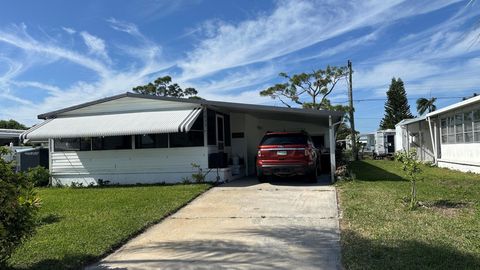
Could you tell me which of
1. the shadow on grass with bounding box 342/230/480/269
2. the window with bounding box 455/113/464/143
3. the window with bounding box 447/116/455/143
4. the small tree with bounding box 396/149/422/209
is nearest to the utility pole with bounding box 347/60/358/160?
the window with bounding box 447/116/455/143

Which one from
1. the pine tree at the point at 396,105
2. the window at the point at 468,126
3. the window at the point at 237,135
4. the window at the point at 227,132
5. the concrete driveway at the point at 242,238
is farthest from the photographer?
the pine tree at the point at 396,105

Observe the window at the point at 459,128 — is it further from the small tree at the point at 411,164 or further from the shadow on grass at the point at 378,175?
the small tree at the point at 411,164

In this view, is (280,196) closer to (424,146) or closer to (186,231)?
(186,231)

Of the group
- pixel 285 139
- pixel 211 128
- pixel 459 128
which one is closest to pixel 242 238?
pixel 285 139

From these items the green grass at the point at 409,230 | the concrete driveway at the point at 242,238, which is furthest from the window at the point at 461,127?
the concrete driveway at the point at 242,238

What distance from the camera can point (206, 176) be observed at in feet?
49.3

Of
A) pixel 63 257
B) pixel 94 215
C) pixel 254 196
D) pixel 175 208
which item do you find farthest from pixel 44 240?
pixel 254 196

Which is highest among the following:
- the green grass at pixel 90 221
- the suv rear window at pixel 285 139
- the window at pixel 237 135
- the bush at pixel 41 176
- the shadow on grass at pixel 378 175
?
the window at pixel 237 135

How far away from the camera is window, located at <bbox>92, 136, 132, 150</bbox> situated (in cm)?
1602

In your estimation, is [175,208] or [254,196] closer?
[175,208]

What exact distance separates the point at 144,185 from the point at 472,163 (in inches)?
510

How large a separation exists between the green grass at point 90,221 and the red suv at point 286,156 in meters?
2.08

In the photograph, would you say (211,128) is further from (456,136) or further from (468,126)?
(456,136)

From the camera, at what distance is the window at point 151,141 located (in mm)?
15672
